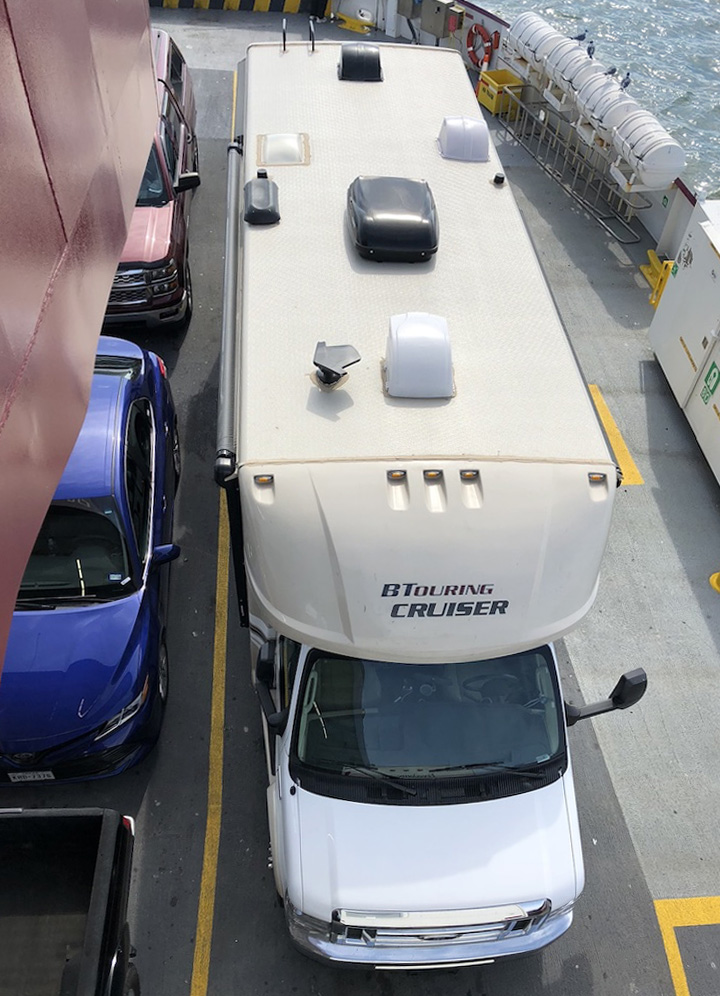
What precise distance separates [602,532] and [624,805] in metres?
2.76

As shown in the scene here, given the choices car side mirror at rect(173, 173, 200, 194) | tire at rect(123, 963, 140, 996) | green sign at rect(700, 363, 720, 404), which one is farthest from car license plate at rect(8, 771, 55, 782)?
green sign at rect(700, 363, 720, 404)

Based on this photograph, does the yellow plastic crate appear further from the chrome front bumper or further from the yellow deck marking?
the chrome front bumper

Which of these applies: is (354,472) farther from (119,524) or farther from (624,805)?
(624,805)

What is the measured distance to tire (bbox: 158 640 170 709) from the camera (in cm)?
613

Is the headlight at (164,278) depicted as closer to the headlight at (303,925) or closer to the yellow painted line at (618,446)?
the yellow painted line at (618,446)

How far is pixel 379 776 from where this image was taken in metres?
4.69

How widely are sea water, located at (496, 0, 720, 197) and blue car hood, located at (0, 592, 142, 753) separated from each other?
1753 cm

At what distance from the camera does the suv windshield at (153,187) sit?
9.37 meters

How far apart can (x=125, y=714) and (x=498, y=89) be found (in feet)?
42.1

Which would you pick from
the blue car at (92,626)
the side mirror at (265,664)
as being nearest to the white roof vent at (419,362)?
the side mirror at (265,664)

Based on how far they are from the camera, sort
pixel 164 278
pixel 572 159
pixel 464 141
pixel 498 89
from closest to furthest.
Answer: pixel 464 141 → pixel 164 278 → pixel 572 159 → pixel 498 89

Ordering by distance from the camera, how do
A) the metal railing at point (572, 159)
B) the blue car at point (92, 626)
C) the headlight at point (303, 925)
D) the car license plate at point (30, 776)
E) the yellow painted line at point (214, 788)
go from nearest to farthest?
the headlight at point (303, 925)
the yellow painted line at point (214, 788)
the blue car at point (92, 626)
the car license plate at point (30, 776)
the metal railing at point (572, 159)

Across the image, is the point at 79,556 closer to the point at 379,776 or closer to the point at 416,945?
the point at 379,776

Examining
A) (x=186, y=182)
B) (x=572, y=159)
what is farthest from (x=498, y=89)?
(x=186, y=182)
